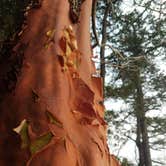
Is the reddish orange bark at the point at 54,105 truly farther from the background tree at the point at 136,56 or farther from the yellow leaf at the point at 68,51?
the background tree at the point at 136,56

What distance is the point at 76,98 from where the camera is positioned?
720 mm

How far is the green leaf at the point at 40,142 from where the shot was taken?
0.60 metres

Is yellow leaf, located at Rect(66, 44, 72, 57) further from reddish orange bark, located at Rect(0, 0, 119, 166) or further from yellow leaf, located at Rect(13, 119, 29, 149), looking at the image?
yellow leaf, located at Rect(13, 119, 29, 149)

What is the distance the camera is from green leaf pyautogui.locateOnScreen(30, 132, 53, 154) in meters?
0.60

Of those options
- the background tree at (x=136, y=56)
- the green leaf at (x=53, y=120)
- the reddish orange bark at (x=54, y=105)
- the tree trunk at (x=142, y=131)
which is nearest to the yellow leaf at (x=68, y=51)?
the reddish orange bark at (x=54, y=105)

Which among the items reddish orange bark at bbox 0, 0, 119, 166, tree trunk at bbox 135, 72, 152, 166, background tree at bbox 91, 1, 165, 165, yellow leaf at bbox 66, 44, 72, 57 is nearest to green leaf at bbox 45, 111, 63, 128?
reddish orange bark at bbox 0, 0, 119, 166

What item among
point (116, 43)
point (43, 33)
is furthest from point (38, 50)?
point (116, 43)

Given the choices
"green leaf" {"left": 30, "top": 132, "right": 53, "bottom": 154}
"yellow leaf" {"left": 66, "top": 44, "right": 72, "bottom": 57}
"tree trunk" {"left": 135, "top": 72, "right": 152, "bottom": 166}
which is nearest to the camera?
"green leaf" {"left": 30, "top": 132, "right": 53, "bottom": 154}

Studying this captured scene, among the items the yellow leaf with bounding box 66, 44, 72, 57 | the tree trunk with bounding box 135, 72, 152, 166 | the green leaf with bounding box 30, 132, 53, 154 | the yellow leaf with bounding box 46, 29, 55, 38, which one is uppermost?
the tree trunk with bounding box 135, 72, 152, 166

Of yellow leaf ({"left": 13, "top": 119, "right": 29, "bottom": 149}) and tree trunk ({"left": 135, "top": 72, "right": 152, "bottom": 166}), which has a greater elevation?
tree trunk ({"left": 135, "top": 72, "right": 152, "bottom": 166})

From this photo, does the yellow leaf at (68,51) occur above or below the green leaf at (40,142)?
above

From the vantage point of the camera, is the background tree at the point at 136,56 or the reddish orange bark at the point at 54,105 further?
the background tree at the point at 136,56

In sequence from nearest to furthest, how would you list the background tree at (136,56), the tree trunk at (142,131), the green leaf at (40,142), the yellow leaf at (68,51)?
the green leaf at (40,142)
the yellow leaf at (68,51)
the background tree at (136,56)
the tree trunk at (142,131)

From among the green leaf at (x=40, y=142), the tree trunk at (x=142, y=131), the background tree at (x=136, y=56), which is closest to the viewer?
the green leaf at (x=40, y=142)
